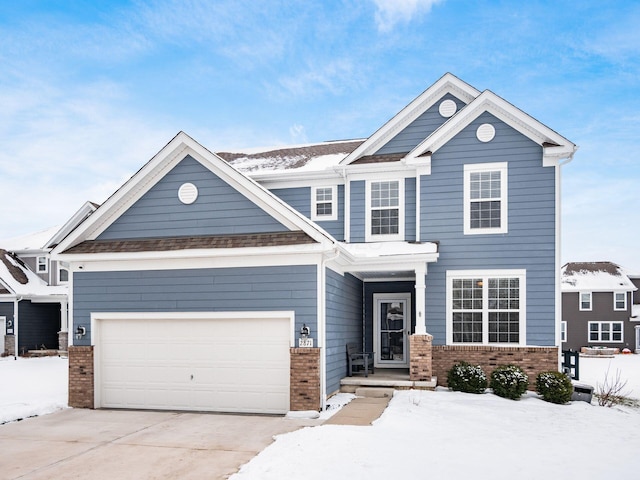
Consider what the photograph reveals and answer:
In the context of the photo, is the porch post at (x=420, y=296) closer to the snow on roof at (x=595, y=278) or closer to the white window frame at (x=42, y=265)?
the white window frame at (x=42, y=265)

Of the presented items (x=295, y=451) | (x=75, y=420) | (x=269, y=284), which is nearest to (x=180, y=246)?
(x=269, y=284)

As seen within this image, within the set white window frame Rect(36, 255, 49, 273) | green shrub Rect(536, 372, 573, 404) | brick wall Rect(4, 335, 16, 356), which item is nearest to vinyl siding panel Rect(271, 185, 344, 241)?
green shrub Rect(536, 372, 573, 404)

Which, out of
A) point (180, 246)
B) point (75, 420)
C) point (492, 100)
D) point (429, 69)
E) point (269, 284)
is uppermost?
point (429, 69)

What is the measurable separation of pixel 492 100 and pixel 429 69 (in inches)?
1076

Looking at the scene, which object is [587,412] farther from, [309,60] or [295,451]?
[309,60]

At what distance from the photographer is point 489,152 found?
15.1 m

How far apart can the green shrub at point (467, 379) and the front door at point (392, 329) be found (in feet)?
9.67

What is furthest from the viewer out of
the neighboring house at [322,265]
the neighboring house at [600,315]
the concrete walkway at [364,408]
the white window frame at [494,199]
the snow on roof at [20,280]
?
the neighboring house at [600,315]

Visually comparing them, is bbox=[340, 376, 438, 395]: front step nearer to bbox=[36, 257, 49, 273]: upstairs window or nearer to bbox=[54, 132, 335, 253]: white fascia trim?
bbox=[54, 132, 335, 253]: white fascia trim

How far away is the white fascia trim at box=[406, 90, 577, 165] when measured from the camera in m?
14.4

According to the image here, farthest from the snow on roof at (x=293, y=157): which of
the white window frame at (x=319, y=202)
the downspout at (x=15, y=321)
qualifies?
the downspout at (x=15, y=321)

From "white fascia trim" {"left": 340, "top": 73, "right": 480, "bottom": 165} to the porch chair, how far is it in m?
5.27

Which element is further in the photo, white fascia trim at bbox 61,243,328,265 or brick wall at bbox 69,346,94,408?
brick wall at bbox 69,346,94,408

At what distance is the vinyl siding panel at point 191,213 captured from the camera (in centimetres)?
1266
